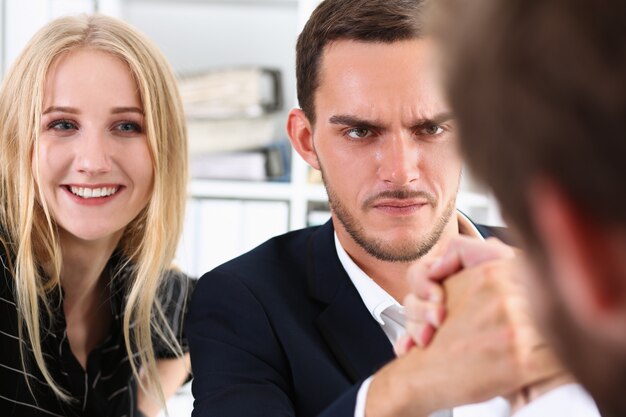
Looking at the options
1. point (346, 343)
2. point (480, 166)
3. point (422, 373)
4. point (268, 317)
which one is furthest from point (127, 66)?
point (480, 166)

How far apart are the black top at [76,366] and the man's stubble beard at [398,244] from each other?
1.72 ft

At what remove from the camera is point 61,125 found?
4.99ft

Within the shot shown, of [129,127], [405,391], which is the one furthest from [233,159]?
[405,391]

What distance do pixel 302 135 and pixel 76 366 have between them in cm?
60

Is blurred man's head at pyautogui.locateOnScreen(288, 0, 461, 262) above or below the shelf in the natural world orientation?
above

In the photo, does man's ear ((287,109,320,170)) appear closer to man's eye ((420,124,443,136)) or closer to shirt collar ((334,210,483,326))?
shirt collar ((334,210,483,326))

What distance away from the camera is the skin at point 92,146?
4.89ft

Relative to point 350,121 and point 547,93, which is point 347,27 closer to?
point 350,121

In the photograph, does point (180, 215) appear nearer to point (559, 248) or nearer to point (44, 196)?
point (44, 196)

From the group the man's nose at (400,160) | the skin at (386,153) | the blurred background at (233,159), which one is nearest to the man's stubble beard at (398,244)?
the skin at (386,153)

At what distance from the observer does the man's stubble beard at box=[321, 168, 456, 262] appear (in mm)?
1339

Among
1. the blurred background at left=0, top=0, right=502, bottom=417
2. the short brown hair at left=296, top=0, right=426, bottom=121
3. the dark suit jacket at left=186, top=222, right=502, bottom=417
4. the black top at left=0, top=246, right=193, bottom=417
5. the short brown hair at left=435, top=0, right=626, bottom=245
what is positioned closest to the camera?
the short brown hair at left=435, top=0, right=626, bottom=245

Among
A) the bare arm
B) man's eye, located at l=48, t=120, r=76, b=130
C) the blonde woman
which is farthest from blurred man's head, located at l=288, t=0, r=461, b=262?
the bare arm

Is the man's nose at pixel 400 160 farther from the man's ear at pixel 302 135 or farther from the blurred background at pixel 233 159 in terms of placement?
the blurred background at pixel 233 159
